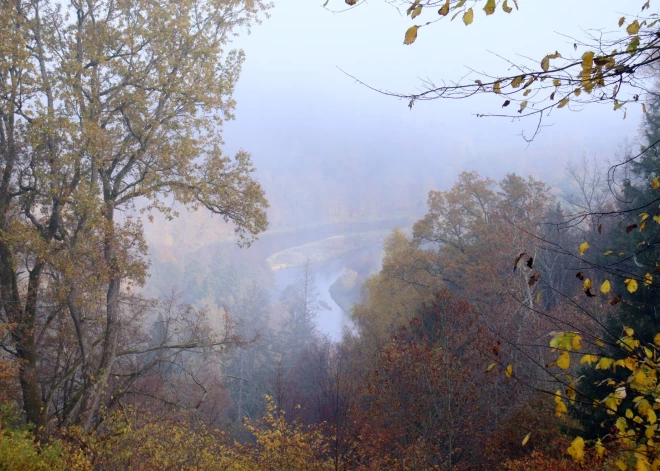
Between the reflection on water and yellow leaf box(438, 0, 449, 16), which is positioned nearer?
yellow leaf box(438, 0, 449, 16)

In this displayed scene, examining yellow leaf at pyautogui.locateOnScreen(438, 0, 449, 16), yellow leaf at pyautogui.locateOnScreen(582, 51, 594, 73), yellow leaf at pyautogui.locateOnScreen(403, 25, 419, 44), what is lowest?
yellow leaf at pyautogui.locateOnScreen(582, 51, 594, 73)

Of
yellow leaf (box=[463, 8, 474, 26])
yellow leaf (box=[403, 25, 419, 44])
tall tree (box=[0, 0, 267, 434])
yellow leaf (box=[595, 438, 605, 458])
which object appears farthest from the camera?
tall tree (box=[0, 0, 267, 434])

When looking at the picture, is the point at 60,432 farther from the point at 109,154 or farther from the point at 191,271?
the point at 191,271

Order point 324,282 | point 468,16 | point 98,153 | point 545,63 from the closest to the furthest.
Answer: point 468,16 < point 545,63 < point 98,153 < point 324,282

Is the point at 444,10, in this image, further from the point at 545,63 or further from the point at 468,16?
the point at 545,63

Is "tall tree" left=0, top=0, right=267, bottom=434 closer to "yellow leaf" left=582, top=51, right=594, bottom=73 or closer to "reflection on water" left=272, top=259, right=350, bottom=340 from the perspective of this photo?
"yellow leaf" left=582, top=51, right=594, bottom=73

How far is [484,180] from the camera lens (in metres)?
27.1

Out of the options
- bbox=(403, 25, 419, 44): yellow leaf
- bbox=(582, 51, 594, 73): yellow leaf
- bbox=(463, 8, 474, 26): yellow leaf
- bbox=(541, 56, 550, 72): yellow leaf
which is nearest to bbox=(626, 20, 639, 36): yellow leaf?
bbox=(582, 51, 594, 73): yellow leaf

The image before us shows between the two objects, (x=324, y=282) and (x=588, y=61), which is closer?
(x=588, y=61)

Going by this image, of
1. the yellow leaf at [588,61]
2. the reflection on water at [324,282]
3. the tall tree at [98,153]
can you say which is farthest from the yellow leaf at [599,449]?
the reflection on water at [324,282]

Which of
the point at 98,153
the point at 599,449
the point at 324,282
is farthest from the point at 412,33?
the point at 324,282

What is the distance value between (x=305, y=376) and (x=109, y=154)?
26.6 meters

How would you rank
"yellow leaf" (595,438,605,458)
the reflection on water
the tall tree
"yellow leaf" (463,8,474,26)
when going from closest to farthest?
"yellow leaf" (463,8,474,26) → "yellow leaf" (595,438,605,458) → the tall tree → the reflection on water

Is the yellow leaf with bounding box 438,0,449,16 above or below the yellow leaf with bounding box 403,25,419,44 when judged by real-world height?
above
